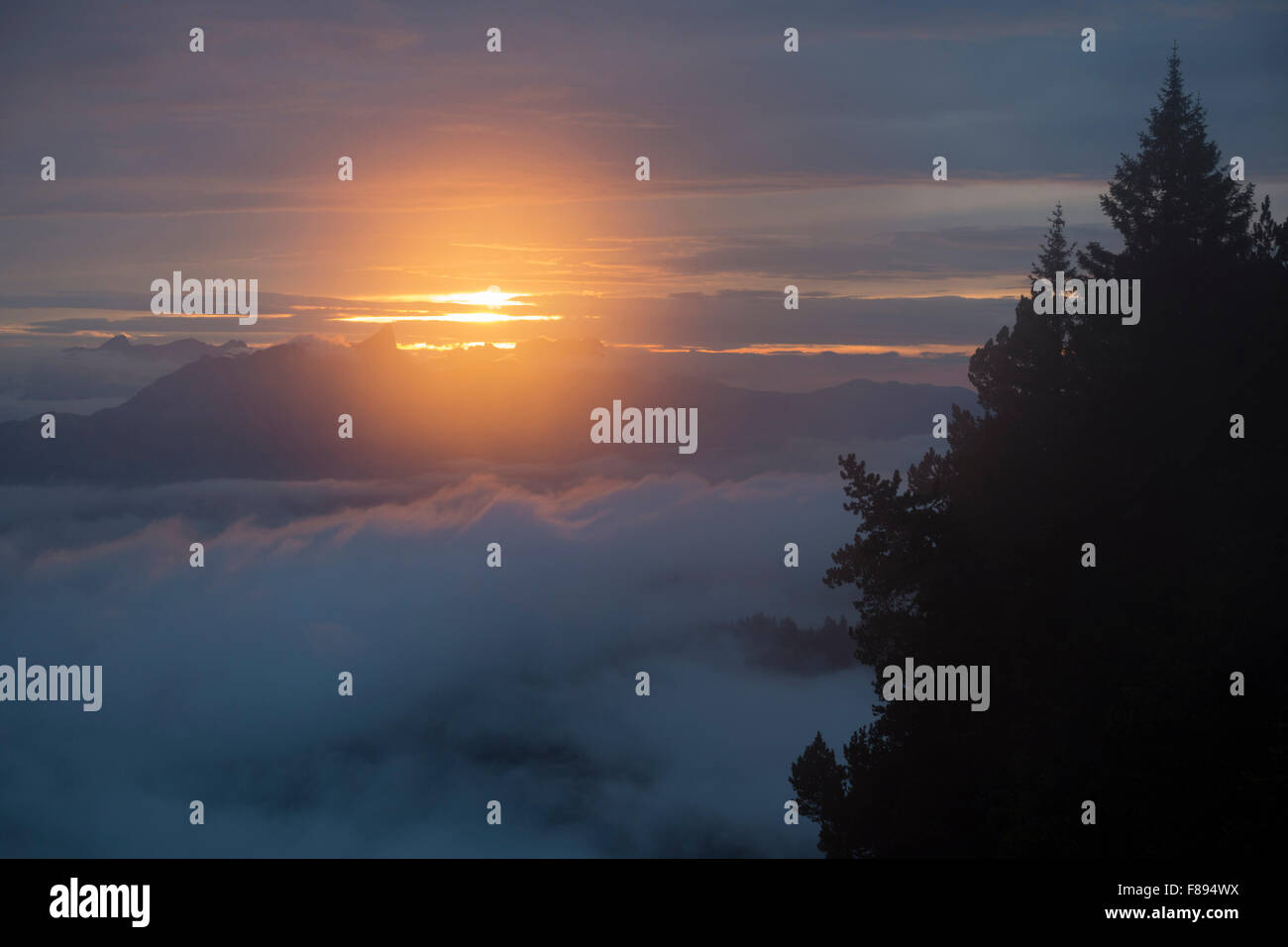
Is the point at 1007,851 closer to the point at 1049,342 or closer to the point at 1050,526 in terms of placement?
the point at 1050,526

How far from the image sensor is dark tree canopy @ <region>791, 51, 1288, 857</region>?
1919 cm

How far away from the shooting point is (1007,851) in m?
21.0

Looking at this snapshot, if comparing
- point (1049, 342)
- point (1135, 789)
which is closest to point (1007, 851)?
point (1135, 789)

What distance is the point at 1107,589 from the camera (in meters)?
22.9

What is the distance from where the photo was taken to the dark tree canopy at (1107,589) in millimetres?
19188

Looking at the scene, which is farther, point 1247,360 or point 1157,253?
point 1157,253

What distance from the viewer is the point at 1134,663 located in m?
20.9

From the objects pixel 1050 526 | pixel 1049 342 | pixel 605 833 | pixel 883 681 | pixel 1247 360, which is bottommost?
pixel 605 833
